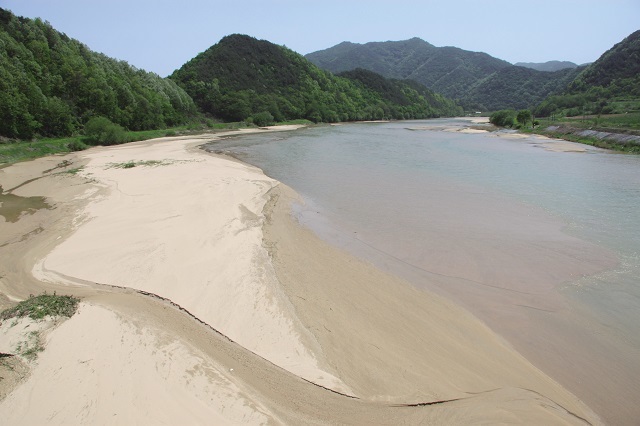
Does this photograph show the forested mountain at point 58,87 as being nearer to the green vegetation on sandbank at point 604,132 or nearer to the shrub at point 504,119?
the green vegetation on sandbank at point 604,132

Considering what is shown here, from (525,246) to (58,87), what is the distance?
43.3m

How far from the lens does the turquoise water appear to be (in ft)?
19.6

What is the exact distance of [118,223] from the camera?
34.9ft

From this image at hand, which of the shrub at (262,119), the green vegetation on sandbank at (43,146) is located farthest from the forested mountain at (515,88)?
the green vegetation on sandbank at (43,146)

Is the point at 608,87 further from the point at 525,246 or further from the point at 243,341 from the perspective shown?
the point at 243,341

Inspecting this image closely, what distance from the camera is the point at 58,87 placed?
35.8 meters

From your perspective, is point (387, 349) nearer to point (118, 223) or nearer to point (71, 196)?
point (118, 223)

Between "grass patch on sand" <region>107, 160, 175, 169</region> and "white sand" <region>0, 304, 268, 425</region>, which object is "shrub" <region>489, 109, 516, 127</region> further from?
"white sand" <region>0, 304, 268, 425</region>

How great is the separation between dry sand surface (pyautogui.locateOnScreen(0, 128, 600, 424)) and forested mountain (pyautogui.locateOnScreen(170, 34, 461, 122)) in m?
68.5

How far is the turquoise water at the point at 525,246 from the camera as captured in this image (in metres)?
5.96

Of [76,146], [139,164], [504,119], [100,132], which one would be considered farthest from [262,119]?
[139,164]

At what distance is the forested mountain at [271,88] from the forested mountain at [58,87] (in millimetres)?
27493

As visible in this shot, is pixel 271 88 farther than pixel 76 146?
Yes

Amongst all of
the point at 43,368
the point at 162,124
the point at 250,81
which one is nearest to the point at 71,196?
the point at 43,368
